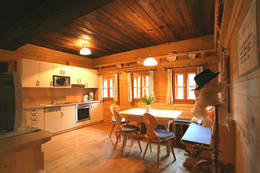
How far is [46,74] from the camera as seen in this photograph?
4332mm

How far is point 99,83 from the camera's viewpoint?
19.7 ft

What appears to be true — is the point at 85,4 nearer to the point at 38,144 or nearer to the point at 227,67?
the point at 38,144

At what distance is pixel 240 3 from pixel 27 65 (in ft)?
15.8

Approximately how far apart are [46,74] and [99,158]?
3.21 metres

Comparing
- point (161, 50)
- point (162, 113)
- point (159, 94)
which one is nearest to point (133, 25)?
point (161, 50)

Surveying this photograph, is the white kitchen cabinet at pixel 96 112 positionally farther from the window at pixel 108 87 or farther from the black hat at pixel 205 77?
the black hat at pixel 205 77

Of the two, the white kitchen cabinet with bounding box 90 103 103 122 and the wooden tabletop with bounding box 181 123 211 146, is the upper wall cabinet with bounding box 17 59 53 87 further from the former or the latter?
the wooden tabletop with bounding box 181 123 211 146

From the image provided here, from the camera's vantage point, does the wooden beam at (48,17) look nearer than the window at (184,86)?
Yes

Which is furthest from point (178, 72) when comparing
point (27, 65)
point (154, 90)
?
point (27, 65)

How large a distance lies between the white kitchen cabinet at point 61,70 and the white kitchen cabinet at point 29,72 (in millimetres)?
512

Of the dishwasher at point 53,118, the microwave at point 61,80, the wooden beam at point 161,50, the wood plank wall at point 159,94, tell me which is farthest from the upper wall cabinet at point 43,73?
the wood plank wall at point 159,94

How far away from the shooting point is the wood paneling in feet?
8.07

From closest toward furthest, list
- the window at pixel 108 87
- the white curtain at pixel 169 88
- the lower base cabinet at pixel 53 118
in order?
the lower base cabinet at pixel 53 118 → the white curtain at pixel 169 88 → the window at pixel 108 87

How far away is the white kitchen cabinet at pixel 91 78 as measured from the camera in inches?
221
